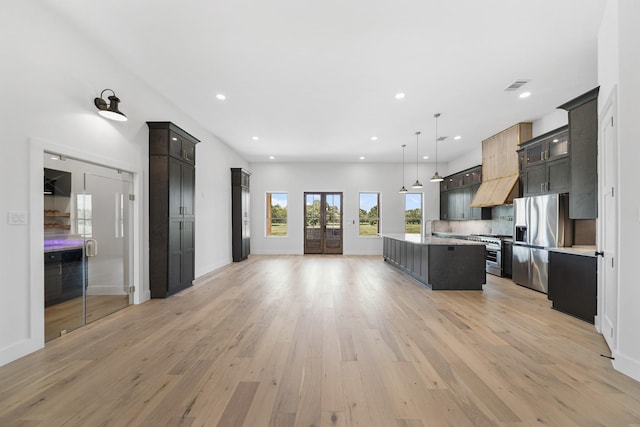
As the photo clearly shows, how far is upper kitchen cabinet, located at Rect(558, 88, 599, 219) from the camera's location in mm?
3022

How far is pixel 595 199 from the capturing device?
3.03 meters

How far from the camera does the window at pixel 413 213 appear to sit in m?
9.66

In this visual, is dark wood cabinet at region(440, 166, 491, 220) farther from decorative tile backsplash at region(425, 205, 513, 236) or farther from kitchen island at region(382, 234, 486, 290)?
kitchen island at region(382, 234, 486, 290)

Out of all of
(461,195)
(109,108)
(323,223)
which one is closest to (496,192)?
(461,195)

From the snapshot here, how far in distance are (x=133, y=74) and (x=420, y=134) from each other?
5.63 metres

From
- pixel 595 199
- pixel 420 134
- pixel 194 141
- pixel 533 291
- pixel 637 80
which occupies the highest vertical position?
pixel 420 134

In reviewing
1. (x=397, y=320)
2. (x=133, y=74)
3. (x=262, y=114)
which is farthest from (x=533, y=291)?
(x=133, y=74)

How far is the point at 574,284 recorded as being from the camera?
3379mm

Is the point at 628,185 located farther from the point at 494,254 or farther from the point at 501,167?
the point at 501,167

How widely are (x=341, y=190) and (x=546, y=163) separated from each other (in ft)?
18.9

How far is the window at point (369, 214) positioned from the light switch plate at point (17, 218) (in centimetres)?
826

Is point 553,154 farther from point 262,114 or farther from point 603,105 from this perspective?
point 262,114

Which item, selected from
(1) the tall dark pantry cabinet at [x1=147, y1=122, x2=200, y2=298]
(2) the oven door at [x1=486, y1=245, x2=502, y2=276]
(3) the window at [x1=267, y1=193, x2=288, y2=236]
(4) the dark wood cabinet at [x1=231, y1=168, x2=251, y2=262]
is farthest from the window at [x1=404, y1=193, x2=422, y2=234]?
(1) the tall dark pantry cabinet at [x1=147, y1=122, x2=200, y2=298]

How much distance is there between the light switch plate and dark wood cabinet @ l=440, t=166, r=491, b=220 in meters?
8.20
